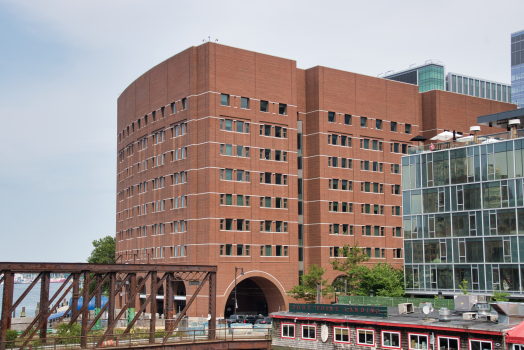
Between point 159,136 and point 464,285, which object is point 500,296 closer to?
point 464,285

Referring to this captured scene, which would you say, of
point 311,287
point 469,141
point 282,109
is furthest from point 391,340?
Result: point 282,109

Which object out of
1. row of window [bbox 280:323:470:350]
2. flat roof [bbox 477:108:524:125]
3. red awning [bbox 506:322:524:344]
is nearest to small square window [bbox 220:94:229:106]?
flat roof [bbox 477:108:524:125]

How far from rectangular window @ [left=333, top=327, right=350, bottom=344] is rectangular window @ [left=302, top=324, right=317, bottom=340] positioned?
223 cm

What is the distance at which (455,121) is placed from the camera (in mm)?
109312

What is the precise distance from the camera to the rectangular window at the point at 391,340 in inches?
1683

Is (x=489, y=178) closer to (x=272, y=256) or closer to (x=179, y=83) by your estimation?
(x=272, y=256)

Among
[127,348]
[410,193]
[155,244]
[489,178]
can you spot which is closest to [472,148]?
[489,178]

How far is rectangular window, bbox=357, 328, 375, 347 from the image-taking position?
44406 mm

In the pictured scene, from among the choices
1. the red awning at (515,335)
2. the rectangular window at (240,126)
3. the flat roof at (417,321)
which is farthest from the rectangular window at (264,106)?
the red awning at (515,335)

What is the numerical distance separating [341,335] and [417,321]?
663 cm

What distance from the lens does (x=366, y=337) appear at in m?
44.9

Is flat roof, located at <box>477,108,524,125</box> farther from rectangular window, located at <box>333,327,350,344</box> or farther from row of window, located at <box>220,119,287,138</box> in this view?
rectangular window, located at <box>333,327,350,344</box>

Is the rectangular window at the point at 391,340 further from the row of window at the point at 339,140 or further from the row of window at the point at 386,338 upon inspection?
the row of window at the point at 339,140

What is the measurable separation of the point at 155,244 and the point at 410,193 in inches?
1640
